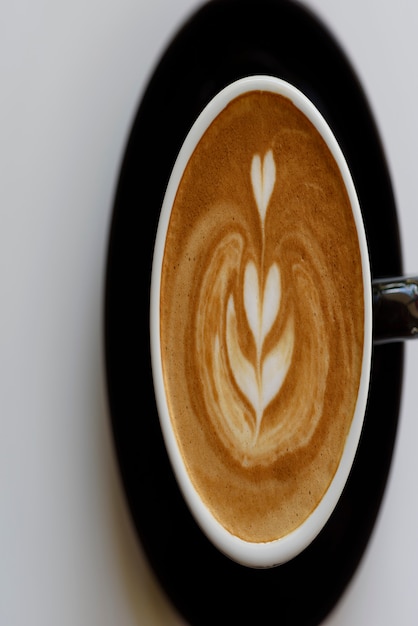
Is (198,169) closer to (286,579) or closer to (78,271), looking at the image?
(78,271)

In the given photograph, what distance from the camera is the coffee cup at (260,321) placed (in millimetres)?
498

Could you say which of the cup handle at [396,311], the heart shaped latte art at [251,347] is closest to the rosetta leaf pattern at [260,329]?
the heart shaped latte art at [251,347]

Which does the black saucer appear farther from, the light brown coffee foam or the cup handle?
the cup handle

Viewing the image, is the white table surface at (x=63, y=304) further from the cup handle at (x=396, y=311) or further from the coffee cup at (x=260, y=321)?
the cup handle at (x=396, y=311)

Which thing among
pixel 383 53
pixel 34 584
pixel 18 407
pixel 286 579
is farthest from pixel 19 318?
pixel 383 53

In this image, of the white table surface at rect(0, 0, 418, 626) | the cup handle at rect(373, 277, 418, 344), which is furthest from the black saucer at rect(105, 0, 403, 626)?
the cup handle at rect(373, 277, 418, 344)

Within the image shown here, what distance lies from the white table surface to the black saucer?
0.6 inches

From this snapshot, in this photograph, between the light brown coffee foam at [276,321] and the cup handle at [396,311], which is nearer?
the light brown coffee foam at [276,321]

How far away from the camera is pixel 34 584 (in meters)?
0.47

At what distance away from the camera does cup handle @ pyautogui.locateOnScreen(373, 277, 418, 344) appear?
612 mm

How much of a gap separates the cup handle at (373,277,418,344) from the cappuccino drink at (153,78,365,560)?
62 mm

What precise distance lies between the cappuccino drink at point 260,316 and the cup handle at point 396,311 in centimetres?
6

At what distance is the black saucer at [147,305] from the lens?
51cm

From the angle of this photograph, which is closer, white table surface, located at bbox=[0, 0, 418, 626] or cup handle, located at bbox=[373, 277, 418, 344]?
white table surface, located at bbox=[0, 0, 418, 626]
